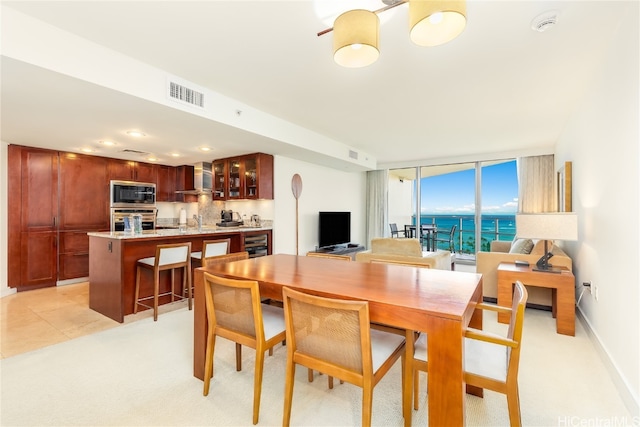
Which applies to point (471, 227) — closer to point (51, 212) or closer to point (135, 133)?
point (135, 133)

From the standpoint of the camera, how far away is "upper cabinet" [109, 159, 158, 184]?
5386 mm

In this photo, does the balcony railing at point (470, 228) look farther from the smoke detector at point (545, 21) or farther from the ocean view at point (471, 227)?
the smoke detector at point (545, 21)

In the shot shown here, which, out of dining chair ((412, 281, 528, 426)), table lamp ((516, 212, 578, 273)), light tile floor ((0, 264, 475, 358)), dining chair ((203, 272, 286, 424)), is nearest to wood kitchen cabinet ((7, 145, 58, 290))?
light tile floor ((0, 264, 475, 358))

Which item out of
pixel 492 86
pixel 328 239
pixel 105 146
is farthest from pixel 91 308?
pixel 492 86

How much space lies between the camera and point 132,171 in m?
5.66

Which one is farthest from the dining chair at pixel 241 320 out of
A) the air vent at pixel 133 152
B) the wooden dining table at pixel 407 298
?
the air vent at pixel 133 152

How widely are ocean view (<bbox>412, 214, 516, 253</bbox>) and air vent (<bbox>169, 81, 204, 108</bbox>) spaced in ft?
19.1

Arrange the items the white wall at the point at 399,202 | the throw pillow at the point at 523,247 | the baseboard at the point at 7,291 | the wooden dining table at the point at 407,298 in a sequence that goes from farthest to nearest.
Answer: the white wall at the point at 399,202 → the baseboard at the point at 7,291 → the throw pillow at the point at 523,247 → the wooden dining table at the point at 407,298

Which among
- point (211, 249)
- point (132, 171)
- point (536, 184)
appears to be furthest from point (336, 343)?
point (536, 184)

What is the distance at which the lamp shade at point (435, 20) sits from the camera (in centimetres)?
130

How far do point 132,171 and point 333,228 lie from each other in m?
4.17

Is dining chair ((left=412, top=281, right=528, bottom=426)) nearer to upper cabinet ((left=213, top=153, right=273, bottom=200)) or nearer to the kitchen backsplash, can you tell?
upper cabinet ((left=213, top=153, right=273, bottom=200))

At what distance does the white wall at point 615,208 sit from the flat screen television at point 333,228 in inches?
159

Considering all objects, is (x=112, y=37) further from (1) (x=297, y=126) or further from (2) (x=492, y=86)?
(2) (x=492, y=86)
